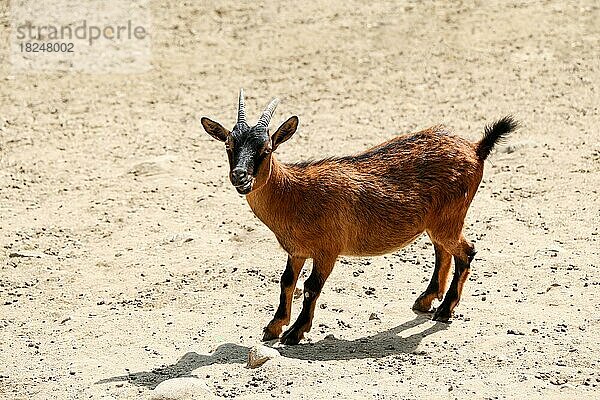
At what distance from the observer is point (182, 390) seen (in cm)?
773

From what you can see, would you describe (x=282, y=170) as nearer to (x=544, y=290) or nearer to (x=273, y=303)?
(x=273, y=303)

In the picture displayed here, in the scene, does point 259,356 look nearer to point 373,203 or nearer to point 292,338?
point 292,338

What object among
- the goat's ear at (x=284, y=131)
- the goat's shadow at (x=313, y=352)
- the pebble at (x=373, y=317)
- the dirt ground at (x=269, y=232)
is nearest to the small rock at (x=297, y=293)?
the dirt ground at (x=269, y=232)

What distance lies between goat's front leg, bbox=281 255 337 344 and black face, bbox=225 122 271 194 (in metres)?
1.01

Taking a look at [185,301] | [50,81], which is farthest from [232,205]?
[50,81]

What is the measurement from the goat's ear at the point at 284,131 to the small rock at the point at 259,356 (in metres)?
1.55

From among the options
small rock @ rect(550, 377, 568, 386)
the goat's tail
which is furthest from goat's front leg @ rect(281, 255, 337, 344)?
small rock @ rect(550, 377, 568, 386)

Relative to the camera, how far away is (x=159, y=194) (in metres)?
12.3

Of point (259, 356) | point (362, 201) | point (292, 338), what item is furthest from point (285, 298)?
point (362, 201)

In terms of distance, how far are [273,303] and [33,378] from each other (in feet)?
7.48

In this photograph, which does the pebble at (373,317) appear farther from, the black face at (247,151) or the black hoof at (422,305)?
the black face at (247,151)

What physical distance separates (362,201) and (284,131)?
91 centimetres

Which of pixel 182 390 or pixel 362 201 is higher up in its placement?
pixel 362 201

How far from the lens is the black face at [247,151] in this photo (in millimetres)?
8016
